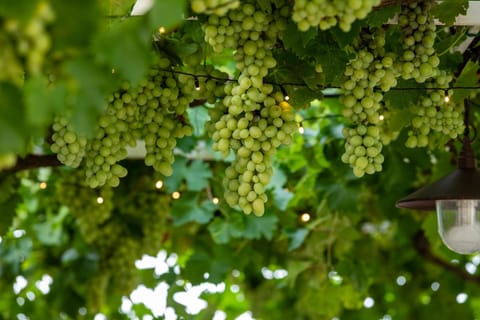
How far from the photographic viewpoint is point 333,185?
3.84 m

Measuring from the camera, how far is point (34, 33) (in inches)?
47.0

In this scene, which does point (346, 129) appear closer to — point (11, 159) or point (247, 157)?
point (247, 157)

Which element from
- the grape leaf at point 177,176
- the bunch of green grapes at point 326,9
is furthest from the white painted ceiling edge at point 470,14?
the grape leaf at point 177,176

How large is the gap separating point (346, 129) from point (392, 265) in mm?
4264

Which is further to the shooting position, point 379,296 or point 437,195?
point 379,296

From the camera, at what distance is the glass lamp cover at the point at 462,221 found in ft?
8.59

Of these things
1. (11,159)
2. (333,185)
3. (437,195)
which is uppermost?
(333,185)

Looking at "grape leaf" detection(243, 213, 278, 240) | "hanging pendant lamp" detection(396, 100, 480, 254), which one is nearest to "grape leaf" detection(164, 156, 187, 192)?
"grape leaf" detection(243, 213, 278, 240)

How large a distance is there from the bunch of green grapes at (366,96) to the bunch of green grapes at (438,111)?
302mm

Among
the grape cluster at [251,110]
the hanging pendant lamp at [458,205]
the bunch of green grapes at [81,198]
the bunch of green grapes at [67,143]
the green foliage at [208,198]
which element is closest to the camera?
the green foliage at [208,198]

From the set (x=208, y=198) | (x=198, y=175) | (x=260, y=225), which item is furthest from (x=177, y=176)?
(x=260, y=225)

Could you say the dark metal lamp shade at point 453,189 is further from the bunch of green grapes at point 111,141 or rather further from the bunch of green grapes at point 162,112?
the bunch of green grapes at point 111,141

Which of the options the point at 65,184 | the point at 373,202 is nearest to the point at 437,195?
the point at 65,184

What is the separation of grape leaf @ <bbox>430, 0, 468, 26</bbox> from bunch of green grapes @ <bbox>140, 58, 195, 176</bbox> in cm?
64
